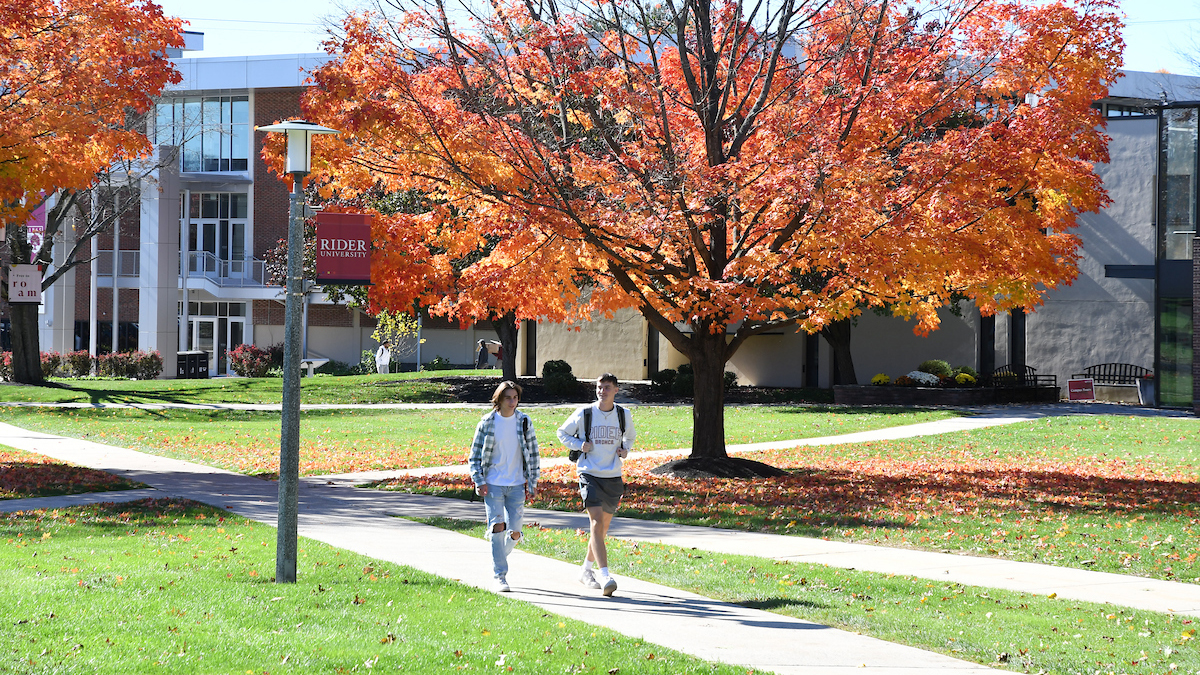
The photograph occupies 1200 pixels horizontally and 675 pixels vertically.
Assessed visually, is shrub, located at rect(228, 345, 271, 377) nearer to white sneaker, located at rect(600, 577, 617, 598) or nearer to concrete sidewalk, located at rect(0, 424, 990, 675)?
concrete sidewalk, located at rect(0, 424, 990, 675)

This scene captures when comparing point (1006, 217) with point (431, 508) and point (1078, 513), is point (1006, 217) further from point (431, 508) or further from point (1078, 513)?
point (431, 508)

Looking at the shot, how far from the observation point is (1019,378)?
102 feet

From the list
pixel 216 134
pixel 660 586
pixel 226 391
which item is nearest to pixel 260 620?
pixel 660 586

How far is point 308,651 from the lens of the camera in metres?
5.93

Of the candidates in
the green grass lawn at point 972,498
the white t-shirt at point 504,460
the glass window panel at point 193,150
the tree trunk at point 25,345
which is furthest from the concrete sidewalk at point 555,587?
the glass window panel at point 193,150

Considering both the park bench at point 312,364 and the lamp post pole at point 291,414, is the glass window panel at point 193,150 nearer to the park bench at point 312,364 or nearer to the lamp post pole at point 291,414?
the park bench at point 312,364

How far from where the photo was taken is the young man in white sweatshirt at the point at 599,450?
8117mm

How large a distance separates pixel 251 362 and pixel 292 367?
120ft

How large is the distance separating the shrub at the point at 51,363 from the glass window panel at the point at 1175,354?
35102 millimetres

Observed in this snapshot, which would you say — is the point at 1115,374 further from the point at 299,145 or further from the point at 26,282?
the point at 26,282

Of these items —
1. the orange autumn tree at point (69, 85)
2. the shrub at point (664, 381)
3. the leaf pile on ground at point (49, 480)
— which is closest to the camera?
the leaf pile on ground at point (49, 480)

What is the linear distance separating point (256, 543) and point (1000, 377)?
25610 millimetres

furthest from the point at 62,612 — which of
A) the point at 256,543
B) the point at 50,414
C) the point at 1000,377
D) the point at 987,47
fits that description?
the point at 1000,377

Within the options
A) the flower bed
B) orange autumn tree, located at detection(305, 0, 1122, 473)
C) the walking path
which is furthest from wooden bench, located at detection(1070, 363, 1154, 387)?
the walking path
